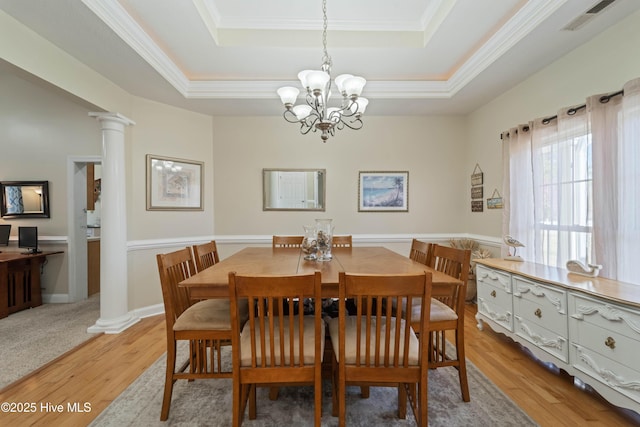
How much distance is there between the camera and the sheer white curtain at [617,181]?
74.5 inches

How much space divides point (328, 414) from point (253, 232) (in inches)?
106

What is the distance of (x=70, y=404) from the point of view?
1796mm

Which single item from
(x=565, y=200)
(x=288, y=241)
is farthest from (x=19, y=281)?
(x=565, y=200)

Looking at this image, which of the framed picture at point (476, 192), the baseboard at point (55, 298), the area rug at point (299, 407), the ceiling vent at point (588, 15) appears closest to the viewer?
the area rug at point (299, 407)

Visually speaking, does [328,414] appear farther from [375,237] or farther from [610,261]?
[375,237]

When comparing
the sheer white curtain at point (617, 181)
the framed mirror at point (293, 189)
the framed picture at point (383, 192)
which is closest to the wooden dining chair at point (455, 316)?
the sheer white curtain at point (617, 181)

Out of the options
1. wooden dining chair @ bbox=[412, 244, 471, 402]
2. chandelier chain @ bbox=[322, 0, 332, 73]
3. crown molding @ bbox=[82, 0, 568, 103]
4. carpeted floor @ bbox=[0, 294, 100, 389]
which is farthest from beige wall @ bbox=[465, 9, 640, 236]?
carpeted floor @ bbox=[0, 294, 100, 389]

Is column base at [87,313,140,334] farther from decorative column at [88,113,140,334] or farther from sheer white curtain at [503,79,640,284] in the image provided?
sheer white curtain at [503,79,640,284]

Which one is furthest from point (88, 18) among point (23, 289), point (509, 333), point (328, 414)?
point (509, 333)

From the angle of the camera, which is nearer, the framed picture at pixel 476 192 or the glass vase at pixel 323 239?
the glass vase at pixel 323 239

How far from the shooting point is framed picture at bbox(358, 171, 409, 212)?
4.01 meters

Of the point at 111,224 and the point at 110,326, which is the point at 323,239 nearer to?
the point at 111,224

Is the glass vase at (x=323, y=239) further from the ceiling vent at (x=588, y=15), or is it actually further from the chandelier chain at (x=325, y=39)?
the ceiling vent at (x=588, y=15)

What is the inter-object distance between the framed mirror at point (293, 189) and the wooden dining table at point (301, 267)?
47.6 inches
